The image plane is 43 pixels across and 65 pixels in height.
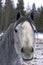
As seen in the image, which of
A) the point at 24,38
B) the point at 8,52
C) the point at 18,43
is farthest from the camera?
the point at 8,52

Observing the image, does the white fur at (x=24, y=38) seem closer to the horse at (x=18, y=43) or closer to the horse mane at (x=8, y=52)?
the horse at (x=18, y=43)

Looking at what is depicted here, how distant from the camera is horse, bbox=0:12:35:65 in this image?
3446 millimetres

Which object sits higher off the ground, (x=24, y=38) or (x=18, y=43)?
(x=24, y=38)

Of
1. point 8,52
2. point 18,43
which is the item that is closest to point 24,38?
point 18,43

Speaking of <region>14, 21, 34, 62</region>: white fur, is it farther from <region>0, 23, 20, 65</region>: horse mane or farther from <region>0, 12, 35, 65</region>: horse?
<region>0, 23, 20, 65</region>: horse mane

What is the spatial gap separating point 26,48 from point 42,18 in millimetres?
29585

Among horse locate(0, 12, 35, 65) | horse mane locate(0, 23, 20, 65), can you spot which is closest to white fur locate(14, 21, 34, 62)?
horse locate(0, 12, 35, 65)

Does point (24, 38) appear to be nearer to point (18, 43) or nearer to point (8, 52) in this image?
point (18, 43)

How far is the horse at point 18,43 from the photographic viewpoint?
11.3 feet

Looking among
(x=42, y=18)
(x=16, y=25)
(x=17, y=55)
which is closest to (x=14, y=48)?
(x=17, y=55)

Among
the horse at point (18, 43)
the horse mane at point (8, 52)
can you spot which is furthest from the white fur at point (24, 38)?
the horse mane at point (8, 52)

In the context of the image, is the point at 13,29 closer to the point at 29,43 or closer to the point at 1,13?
the point at 29,43

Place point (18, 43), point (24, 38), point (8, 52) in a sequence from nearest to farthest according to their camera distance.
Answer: point (24, 38)
point (18, 43)
point (8, 52)

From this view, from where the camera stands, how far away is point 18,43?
363 cm
